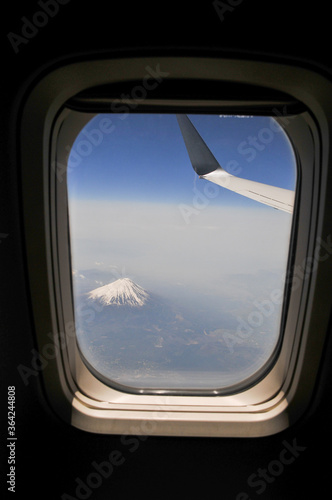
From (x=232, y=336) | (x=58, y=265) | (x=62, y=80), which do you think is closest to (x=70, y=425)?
(x=58, y=265)

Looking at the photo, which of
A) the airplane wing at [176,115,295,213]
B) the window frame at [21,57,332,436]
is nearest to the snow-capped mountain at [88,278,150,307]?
the window frame at [21,57,332,436]

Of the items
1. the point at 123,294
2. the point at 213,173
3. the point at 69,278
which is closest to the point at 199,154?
the point at 213,173

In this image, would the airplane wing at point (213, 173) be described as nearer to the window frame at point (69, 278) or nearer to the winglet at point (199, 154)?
the winglet at point (199, 154)

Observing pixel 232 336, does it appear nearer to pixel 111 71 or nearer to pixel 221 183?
pixel 221 183

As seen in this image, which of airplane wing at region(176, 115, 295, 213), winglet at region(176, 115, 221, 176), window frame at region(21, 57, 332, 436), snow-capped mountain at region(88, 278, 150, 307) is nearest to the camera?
window frame at region(21, 57, 332, 436)

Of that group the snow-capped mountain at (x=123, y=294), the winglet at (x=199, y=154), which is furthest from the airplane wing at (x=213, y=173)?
the snow-capped mountain at (x=123, y=294)

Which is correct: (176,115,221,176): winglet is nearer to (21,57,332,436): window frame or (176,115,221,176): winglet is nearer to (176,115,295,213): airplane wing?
(176,115,295,213): airplane wing

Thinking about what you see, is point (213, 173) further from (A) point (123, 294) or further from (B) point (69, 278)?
(B) point (69, 278)
